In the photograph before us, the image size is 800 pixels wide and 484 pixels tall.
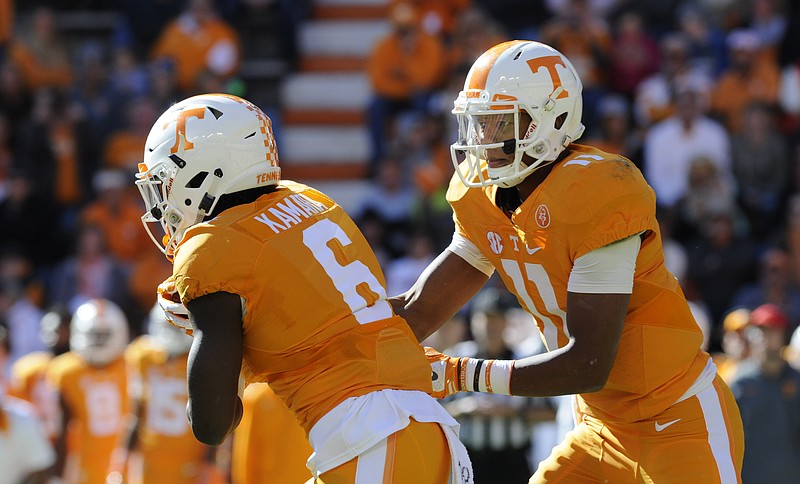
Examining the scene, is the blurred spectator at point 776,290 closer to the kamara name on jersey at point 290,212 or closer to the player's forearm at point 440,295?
the player's forearm at point 440,295

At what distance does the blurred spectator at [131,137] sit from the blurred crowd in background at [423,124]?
0.01 meters

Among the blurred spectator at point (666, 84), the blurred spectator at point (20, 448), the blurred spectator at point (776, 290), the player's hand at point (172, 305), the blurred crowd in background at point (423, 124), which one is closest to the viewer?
the player's hand at point (172, 305)

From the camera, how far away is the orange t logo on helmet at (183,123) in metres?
3.66

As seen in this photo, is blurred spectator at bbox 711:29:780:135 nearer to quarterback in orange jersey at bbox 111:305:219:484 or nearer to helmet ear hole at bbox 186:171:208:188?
quarterback in orange jersey at bbox 111:305:219:484

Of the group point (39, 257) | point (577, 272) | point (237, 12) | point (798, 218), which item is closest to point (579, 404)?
point (577, 272)

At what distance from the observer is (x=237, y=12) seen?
11.8m

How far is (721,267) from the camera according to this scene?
9023 mm

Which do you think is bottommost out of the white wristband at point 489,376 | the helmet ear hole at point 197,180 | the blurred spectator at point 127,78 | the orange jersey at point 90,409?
the orange jersey at point 90,409

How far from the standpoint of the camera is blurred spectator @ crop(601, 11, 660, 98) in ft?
34.4

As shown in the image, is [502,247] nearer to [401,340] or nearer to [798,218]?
[401,340]

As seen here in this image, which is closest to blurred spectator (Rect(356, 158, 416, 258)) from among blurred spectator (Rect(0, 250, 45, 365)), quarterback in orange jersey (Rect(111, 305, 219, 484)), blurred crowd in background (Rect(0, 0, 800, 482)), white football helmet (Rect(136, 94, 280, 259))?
blurred crowd in background (Rect(0, 0, 800, 482))

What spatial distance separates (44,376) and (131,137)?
2878 millimetres

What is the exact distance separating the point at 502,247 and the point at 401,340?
0.57 metres

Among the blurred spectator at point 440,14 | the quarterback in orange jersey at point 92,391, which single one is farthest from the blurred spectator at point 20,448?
the blurred spectator at point 440,14
